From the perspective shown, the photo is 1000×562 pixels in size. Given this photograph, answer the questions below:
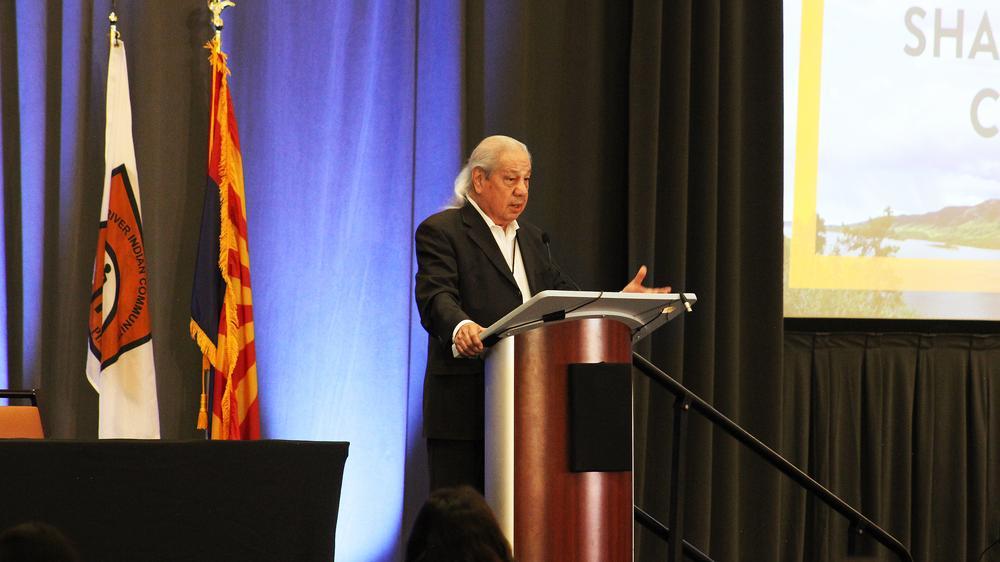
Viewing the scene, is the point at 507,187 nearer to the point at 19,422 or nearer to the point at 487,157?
the point at 487,157

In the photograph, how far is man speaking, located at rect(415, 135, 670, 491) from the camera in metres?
3.02

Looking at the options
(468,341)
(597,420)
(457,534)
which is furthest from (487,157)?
(457,534)

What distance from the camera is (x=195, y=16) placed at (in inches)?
176

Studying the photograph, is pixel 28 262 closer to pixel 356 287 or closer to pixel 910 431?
pixel 356 287

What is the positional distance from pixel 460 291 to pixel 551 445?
2.32 feet

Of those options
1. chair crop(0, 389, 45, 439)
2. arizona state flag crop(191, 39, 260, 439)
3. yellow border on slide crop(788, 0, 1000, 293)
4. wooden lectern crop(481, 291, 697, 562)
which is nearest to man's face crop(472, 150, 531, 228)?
wooden lectern crop(481, 291, 697, 562)

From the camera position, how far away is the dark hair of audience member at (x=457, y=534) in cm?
160

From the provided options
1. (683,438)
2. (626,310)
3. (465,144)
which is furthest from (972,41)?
(626,310)

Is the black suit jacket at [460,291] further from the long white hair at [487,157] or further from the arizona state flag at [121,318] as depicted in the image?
the arizona state flag at [121,318]

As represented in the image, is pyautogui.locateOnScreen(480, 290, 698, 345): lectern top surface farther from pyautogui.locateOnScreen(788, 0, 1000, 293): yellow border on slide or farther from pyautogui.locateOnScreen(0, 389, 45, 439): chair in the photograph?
pyautogui.locateOnScreen(788, 0, 1000, 293): yellow border on slide

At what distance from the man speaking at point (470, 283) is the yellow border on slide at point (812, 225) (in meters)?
2.07

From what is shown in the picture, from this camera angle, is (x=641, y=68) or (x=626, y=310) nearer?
(x=626, y=310)

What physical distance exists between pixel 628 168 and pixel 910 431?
184 cm

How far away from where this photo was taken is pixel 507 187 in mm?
3336
